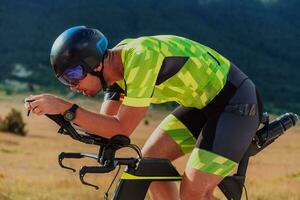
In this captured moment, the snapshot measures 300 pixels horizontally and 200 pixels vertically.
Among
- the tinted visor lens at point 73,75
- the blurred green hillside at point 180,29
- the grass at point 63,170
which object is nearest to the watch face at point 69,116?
the tinted visor lens at point 73,75

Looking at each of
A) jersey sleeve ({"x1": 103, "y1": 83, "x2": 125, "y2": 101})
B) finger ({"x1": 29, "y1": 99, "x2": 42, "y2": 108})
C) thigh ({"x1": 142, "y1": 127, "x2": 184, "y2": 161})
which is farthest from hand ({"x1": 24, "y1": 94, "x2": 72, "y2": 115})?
thigh ({"x1": 142, "y1": 127, "x2": 184, "y2": 161})

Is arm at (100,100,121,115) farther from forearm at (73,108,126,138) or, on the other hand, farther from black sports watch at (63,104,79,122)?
black sports watch at (63,104,79,122)

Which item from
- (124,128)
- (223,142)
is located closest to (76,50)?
(124,128)

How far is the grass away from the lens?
10008 mm

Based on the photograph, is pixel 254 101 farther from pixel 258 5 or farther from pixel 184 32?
pixel 258 5

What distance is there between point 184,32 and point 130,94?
427ft

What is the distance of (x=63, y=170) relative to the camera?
86.2 ft

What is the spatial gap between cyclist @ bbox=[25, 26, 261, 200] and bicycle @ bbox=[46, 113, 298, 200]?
86 mm

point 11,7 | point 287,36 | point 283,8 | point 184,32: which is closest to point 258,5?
point 283,8

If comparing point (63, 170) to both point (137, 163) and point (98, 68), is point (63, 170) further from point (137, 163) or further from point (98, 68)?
point (98, 68)

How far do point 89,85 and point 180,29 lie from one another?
132m

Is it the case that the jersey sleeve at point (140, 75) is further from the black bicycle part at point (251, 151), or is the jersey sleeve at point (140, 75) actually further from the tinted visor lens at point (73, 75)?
the black bicycle part at point (251, 151)

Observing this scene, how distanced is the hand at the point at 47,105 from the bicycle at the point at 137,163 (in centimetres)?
7

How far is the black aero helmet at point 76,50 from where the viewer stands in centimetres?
389
